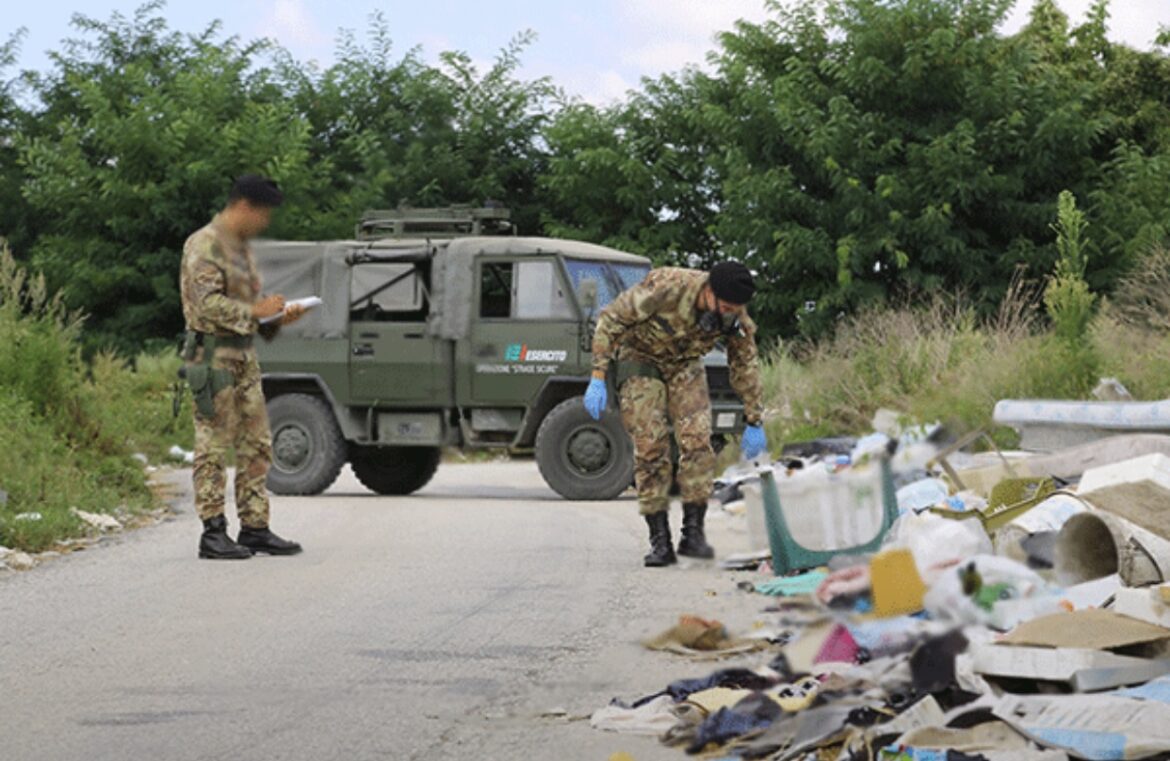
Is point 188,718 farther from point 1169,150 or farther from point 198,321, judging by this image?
point 1169,150

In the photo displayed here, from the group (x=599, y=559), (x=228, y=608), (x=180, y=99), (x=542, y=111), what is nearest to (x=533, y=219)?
(x=542, y=111)

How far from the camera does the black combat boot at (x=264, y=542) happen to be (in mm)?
12195

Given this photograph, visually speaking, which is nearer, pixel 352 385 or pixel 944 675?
pixel 944 675

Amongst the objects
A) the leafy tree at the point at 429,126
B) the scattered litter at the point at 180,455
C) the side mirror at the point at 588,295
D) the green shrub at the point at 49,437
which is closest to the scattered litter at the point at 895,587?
the green shrub at the point at 49,437

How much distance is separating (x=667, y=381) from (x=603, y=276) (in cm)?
653

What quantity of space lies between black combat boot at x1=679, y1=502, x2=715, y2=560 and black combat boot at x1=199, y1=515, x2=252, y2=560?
8.57ft

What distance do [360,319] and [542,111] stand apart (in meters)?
19.8

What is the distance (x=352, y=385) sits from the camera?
18328 millimetres

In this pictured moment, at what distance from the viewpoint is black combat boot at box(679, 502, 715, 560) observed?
11836mm

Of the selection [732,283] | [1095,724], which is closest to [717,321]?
[732,283]

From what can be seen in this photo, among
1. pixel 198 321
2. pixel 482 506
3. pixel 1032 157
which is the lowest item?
pixel 482 506

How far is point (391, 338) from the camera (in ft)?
59.9

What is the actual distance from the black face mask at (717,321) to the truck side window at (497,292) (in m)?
7.00

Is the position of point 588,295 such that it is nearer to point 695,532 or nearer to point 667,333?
point 695,532
